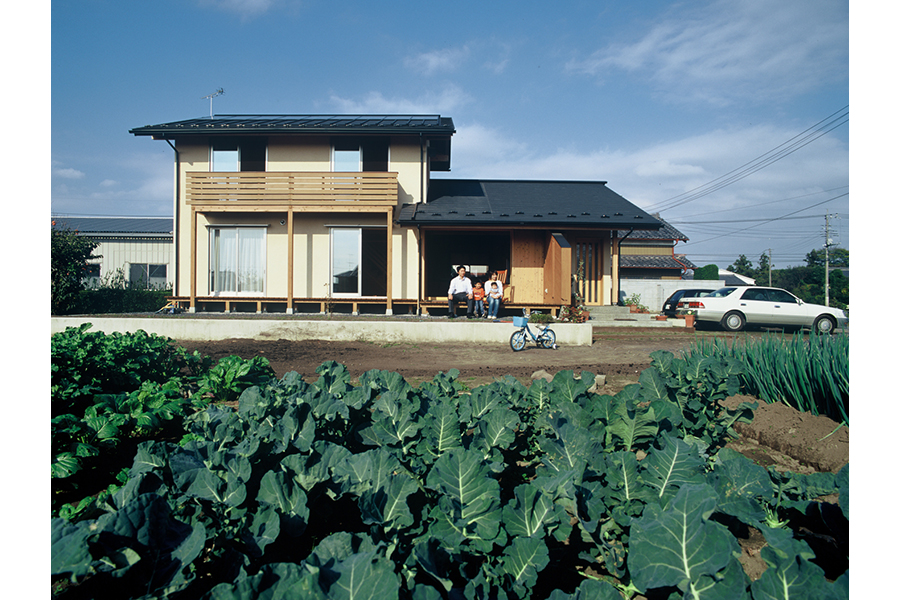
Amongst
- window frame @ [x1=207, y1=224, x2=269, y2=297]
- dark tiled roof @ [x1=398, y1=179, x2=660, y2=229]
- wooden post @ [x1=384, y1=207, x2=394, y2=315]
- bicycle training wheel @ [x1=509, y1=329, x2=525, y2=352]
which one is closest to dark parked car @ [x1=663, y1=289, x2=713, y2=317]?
dark tiled roof @ [x1=398, y1=179, x2=660, y2=229]

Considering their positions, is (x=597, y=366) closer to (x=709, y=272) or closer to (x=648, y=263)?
(x=648, y=263)

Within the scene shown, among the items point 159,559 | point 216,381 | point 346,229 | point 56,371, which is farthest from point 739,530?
point 346,229

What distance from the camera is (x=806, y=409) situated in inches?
132

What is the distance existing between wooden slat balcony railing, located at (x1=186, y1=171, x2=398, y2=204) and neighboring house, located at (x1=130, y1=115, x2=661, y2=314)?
0.03 metres

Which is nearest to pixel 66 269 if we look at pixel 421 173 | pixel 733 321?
pixel 421 173

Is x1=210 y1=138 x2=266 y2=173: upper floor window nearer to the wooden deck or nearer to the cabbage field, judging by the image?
the wooden deck

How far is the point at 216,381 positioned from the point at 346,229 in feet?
32.9

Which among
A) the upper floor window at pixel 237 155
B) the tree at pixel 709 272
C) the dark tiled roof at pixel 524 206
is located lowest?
the tree at pixel 709 272

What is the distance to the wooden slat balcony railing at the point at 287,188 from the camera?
504 inches

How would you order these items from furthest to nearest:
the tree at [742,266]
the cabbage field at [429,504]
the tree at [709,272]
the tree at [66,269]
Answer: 1. the tree at [742,266]
2. the tree at [709,272]
3. the tree at [66,269]
4. the cabbage field at [429,504]

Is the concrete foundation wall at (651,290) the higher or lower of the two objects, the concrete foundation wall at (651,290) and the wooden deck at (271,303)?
the higher

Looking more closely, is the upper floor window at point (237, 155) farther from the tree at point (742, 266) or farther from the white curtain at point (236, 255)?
the tree at point (742, 266)

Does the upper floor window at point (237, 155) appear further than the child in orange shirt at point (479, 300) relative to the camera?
Yes

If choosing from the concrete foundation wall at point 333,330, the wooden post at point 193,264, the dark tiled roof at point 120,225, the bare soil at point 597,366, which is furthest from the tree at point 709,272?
the dark tiled roof at point 120,225
